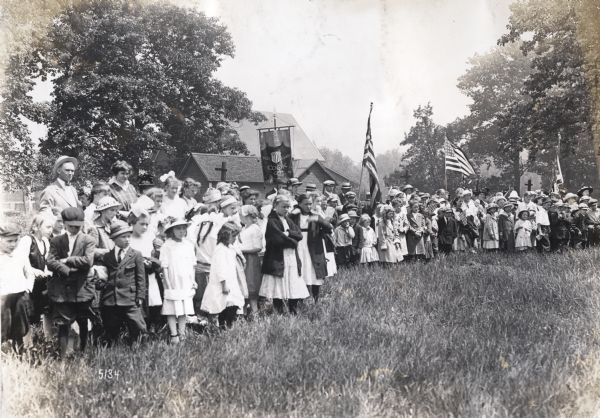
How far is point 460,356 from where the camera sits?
5.24m

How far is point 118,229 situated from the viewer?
5.69 m

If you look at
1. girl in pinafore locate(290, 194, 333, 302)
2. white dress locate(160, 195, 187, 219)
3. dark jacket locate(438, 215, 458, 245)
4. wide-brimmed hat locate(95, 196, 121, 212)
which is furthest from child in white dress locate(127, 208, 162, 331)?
dark jacket locate(438, 215, 458, 245)

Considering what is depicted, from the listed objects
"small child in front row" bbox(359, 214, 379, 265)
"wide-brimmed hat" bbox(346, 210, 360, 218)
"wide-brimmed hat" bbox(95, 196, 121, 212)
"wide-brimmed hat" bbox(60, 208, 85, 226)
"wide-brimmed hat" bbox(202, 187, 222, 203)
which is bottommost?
"small child in front row" bbox(359, 214, 379, 265)

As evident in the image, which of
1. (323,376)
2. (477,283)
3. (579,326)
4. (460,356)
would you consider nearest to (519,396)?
(460,356)

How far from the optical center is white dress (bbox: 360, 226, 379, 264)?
36.3 ft

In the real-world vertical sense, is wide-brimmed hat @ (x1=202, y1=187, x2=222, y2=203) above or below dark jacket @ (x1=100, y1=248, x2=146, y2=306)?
above

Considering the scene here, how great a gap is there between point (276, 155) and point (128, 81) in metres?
11.3

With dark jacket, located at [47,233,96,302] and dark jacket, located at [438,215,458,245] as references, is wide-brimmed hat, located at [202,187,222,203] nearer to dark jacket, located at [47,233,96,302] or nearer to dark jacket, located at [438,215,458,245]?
dark jacket, located at [47,233,96,302]

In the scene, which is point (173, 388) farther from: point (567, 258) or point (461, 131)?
point (461, 131)

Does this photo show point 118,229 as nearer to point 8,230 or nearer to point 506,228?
point 8,230

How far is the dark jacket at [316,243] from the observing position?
7.82 m

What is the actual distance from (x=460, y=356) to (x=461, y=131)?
41.8 meters

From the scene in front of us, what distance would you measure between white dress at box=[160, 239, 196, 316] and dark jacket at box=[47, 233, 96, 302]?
0.99 meters

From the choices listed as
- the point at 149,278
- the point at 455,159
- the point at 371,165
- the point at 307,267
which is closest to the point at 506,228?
the point at 455,159
